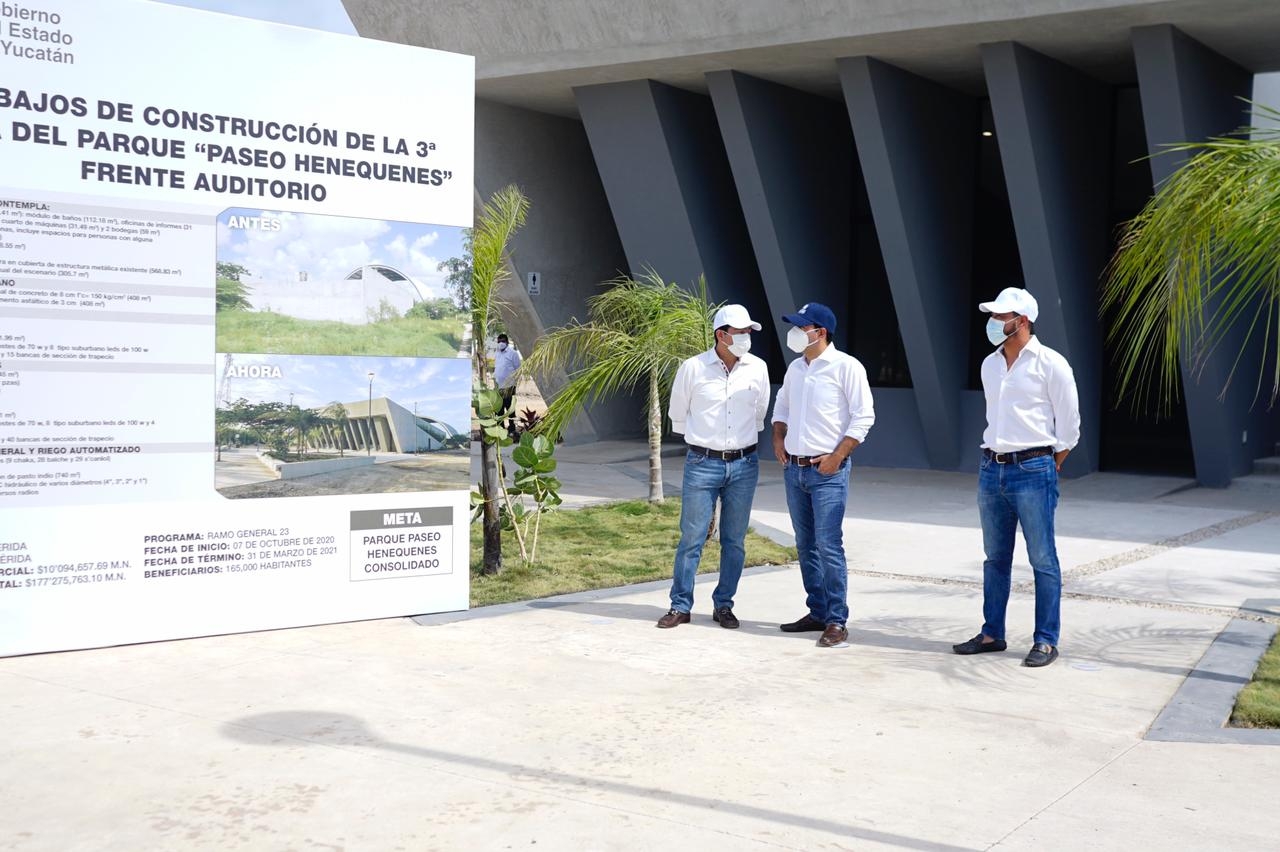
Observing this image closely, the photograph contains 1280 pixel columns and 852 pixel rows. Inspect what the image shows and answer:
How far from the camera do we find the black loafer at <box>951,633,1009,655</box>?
23.3 ft

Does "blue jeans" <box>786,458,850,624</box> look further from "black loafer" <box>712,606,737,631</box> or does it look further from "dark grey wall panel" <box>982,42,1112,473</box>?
"dark grey wall panel" <box>982,42,1112,473</box>

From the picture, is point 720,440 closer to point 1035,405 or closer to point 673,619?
point 673,619

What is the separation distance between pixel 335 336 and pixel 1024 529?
154 inches

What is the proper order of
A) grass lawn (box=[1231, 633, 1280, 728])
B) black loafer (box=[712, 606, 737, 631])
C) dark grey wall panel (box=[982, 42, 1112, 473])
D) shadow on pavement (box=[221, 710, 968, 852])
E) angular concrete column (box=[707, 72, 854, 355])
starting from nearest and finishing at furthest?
shadow on pavement (box=[221, 710, 968, 852]) < grass lawn (box=[1231, 633, 1280, 728]) < black loafer (box=[712, 606, 737, 631]) < dark grey wall panel (box=[982, 42, 1112, 473]) < angular concrete column (box=[707, 72, 854, 355])

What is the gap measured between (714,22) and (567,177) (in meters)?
6.18

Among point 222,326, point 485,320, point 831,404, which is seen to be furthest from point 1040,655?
point 222,326

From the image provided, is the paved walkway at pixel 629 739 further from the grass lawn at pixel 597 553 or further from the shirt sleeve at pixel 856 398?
the shirt sleeve at pixel 856 398

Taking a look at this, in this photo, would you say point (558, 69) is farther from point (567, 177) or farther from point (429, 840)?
point (429, 840)

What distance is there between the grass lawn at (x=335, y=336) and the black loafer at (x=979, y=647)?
3.38 meters

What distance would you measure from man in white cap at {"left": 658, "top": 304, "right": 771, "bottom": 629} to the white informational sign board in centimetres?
137

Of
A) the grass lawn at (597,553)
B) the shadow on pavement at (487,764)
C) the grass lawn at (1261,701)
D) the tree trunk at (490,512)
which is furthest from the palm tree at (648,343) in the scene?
the grass lawn at (1261,701)

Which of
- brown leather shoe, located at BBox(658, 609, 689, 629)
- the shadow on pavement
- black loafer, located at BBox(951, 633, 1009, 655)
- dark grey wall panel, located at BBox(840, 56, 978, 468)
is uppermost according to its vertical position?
dark grey wall panel, located at BBox(840, 56, 978, 468)

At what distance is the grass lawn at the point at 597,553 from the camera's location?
895 centimetres

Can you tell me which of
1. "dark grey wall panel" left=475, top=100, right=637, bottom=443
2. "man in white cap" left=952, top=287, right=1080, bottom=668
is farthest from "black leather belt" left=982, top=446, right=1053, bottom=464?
"dark grey wall panel" left=475, top=100, right=637, bottom=443
